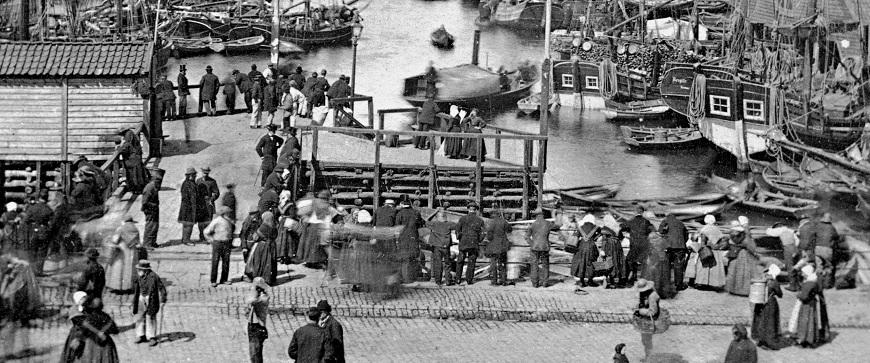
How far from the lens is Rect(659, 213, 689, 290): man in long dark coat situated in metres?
24.6

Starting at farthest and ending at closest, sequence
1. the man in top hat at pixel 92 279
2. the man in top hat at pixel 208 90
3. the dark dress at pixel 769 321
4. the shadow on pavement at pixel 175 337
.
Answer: the man in top hat at pixel 208 90 < the man in top hat at pixel 92 279 < the dark dress at pixel 769 321 < the shadow on pavement at pixel 175 337

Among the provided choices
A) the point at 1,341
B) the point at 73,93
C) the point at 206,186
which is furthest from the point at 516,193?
the point at 1,341

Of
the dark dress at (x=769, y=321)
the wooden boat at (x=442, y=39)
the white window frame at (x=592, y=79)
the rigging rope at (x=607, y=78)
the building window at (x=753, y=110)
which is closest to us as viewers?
the dark dress at (x=769, y=321)

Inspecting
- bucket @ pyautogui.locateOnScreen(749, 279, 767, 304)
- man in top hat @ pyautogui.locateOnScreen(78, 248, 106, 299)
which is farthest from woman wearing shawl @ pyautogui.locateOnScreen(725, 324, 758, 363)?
man in top hat @ pyautogui.locateOnScreen(78, 248, 106, 299)

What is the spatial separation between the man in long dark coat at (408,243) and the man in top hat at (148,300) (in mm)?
5383

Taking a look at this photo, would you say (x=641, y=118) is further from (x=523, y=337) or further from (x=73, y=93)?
(x=523, y=337)

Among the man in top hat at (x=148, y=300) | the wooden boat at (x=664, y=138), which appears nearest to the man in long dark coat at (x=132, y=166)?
the man in top hat at (x=148, y=300)

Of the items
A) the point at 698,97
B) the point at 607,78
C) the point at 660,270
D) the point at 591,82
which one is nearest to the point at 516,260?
the point at 660,270

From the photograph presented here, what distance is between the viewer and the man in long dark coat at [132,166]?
1163 inches

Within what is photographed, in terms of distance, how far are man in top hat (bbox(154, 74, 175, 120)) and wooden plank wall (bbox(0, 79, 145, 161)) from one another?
3.00 metres

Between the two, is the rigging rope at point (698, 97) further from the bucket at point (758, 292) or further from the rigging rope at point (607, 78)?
the bucket at point (758, 292)

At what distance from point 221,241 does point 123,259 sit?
1858 millimetres

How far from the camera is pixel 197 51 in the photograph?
70875 mm

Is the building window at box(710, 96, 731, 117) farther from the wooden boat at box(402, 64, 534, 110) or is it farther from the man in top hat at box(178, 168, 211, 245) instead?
the man in top hat at box(178, 168, 211, 245)
